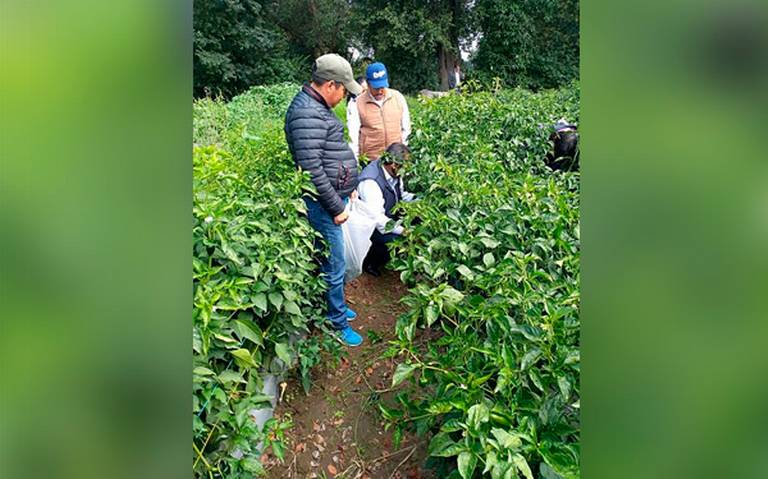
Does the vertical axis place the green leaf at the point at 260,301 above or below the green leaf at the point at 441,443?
above

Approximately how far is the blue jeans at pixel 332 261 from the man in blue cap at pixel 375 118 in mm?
1501

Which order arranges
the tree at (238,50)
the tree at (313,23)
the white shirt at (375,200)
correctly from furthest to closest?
the tree at (313,23) → the tree at (238,50) → the white shirt at (375,200)

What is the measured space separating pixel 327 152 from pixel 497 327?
174 cm

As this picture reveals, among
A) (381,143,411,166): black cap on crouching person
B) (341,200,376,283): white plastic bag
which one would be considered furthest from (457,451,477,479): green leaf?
(381,143,411,166): black cap on crouching person

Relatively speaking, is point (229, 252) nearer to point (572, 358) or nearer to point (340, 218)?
point (572, 358)

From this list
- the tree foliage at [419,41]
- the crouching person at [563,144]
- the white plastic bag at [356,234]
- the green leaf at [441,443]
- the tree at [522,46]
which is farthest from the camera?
the tree at [522,46]

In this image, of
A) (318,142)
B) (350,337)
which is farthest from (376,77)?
(350,337)

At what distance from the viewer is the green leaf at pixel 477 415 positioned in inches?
47.8

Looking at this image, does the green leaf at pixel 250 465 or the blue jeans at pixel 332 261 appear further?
the blue jeans at pixel 332 261

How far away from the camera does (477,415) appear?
1.22 meters

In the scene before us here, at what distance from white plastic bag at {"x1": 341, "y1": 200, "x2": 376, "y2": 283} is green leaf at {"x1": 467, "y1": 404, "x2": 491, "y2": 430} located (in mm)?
2167

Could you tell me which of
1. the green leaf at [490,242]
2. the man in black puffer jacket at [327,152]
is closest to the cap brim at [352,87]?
the man in black puffer jacket at [327,152]
